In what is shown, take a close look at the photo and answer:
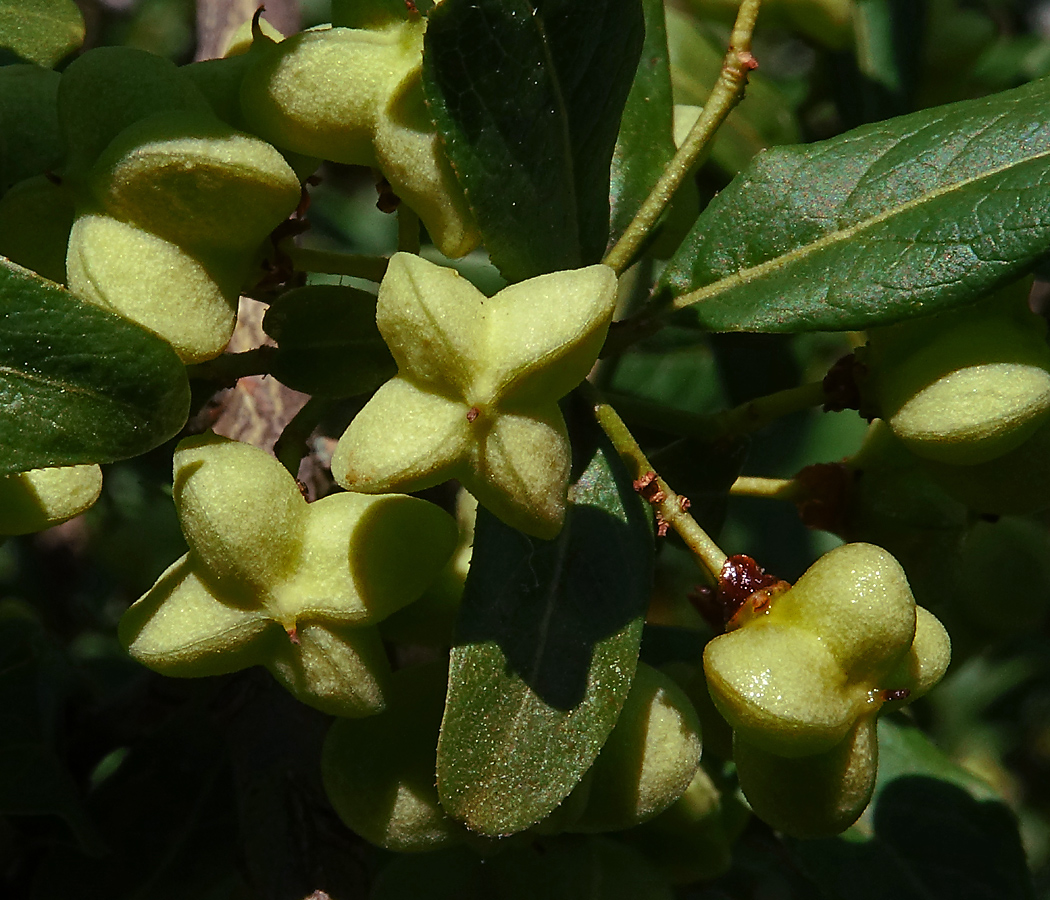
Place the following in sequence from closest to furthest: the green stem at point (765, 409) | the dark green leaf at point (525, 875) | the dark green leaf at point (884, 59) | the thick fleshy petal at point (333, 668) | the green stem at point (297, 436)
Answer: the thick fleshy petal at point (333, 668) → the green stem at point (297, 436) → the green stem at point (765, 409) → the dark green leaf at point (525, 875) → the dark green leaf at point (884, 59)

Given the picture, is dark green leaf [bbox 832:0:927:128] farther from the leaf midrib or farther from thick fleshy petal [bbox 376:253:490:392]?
thick fleshy petal [bbox 376:253:490:392]

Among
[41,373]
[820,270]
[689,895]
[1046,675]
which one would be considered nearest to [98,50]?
[41,373]

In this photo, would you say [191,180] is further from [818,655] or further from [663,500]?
[818,655]

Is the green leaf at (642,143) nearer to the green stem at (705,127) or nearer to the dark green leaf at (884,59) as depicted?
A: the green stem at (705,127)

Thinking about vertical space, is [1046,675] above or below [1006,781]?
above

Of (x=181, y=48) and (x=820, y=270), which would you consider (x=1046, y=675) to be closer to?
(x=820, y=270)

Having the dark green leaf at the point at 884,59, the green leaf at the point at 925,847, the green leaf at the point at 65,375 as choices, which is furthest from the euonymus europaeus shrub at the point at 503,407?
the dark green leaf at the point at 884,59
